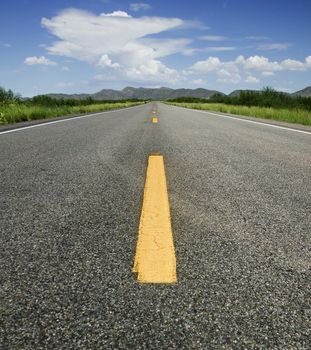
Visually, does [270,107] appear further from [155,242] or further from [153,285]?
[153,285]

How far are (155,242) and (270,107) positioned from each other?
21.9 metres

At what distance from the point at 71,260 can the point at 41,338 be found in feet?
1.61

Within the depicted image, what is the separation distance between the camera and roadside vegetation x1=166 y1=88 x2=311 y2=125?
1335 centimetres

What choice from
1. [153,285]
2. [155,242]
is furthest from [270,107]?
[153,285]

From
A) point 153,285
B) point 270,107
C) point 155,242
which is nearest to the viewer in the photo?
point 153,285

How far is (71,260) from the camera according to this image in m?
1.48

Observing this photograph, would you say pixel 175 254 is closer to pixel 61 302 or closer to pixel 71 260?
pixel 71 260

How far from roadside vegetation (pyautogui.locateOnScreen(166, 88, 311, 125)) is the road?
10.1 m

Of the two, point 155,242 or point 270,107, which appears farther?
point 270,107

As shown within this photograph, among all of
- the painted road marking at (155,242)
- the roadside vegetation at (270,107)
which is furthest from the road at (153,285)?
the roadside vegetation at (270,107)

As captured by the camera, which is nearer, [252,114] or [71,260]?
[71,260]

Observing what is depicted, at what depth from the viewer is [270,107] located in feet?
71.8

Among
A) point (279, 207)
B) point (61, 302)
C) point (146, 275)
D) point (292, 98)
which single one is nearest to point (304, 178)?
point (279, 207)

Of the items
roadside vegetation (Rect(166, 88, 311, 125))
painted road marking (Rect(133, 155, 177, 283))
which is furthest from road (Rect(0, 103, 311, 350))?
roadside vegetation (Rect(166, 88, 311, 125))
